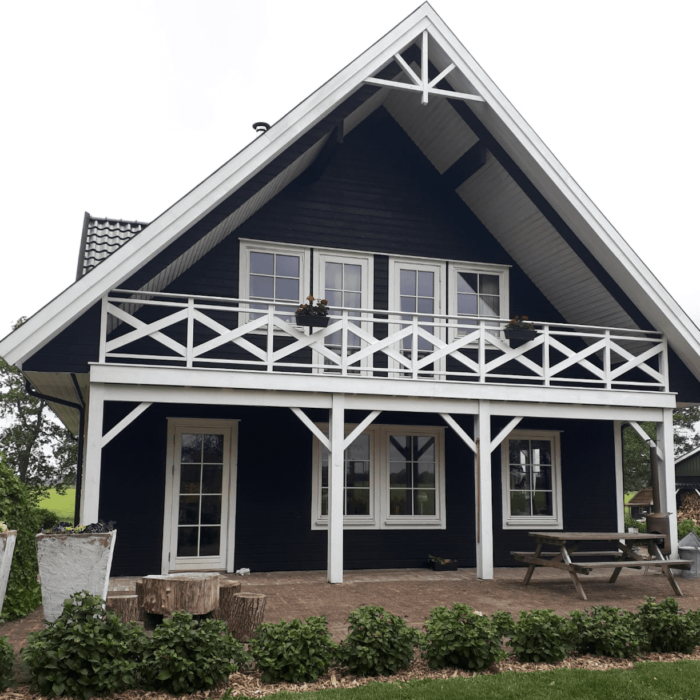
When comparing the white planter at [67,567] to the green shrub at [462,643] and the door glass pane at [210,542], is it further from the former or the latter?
the door glass pane at [210,542]

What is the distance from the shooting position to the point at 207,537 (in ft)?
36.3

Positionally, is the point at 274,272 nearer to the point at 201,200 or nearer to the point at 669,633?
the point at 201,200

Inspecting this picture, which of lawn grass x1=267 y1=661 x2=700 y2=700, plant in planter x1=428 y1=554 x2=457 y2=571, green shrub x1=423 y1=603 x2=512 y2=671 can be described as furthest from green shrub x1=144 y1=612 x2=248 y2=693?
plant in planter x1=428 y1=554 x2=457 y2=571

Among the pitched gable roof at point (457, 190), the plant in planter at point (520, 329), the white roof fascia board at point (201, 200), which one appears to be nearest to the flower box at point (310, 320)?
the pitched gable roof at point (457, 190)

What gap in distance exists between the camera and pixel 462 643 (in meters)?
5.83

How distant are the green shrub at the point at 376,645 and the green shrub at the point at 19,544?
3493 millimetres

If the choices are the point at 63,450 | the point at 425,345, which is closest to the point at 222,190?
the point at 425,345

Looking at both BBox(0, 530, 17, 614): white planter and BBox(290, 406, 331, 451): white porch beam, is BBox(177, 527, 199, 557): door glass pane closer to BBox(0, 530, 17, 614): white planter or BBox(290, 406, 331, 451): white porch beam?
BBox(290, 406, 331, 451): white porch beam

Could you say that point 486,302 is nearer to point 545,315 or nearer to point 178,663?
point 545,315

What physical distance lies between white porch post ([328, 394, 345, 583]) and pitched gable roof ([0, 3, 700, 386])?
2951 millimetres

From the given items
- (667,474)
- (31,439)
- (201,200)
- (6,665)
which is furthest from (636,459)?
(6,665)

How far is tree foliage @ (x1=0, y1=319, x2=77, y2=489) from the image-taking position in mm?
24484

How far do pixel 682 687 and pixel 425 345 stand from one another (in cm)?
731

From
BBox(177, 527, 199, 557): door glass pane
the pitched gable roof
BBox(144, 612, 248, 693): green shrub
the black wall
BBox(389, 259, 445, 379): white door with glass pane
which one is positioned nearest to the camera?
BBox(144, 612, 248, 693): green shrub
